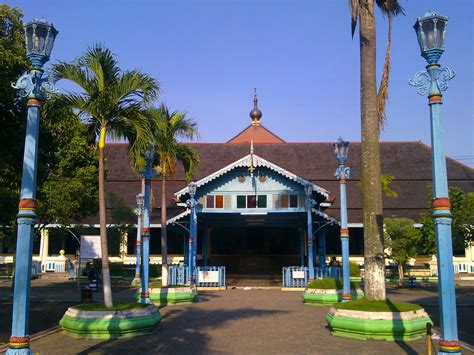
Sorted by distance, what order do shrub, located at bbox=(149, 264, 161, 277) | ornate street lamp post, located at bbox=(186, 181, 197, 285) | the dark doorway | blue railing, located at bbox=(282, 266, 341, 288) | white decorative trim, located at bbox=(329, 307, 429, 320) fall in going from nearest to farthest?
white decorative trim, located at bbox=(329, 307, 429, 320) < ornate street lamp post, located at bbox=(186, 181, 197, 285) < blue railing, located at bbox=(282, 266, 341, 288) < shrub, located at bbox=(149, 264, 161, 277) < the dark doorway

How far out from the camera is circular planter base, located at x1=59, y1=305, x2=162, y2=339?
11.4 m

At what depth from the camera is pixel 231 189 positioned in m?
28.4

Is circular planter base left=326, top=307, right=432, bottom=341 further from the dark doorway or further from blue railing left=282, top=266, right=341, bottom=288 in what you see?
the dark doorway

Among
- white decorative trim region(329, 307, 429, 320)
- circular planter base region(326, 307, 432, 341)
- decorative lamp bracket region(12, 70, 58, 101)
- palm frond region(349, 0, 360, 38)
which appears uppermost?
palm frond region(349, 0, 360, 38)

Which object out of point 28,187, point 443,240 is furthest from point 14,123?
point 443,240

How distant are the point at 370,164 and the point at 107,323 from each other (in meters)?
7.44

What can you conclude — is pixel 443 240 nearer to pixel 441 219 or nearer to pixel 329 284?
pixel 441 219

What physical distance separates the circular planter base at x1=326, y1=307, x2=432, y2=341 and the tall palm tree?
5.74 meters

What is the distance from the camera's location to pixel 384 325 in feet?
36.1

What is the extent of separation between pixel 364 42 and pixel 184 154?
12.0 m

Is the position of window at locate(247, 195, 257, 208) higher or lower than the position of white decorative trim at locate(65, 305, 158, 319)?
higher

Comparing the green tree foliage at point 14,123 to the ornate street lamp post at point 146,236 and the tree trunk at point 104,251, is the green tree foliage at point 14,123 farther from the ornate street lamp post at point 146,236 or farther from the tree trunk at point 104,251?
the ornate street lamp post at point 146,236

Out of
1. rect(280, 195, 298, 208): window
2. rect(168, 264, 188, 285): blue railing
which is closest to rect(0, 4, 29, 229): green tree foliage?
rect(168, 264, 188, 285): blue railing

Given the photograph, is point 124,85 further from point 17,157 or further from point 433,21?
point 433,21
